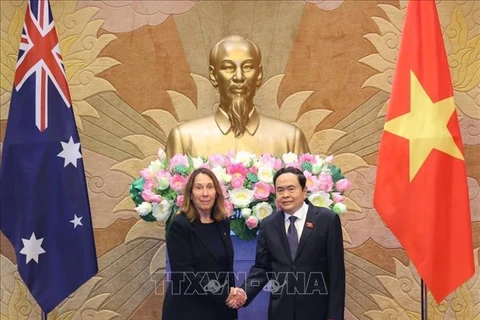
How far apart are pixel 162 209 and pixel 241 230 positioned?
46 cm

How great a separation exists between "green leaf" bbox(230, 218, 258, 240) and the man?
61cm

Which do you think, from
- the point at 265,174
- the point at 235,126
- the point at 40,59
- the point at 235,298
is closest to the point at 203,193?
the point at 235,298

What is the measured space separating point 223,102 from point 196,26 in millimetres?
895

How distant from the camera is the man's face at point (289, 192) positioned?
396 centimetres

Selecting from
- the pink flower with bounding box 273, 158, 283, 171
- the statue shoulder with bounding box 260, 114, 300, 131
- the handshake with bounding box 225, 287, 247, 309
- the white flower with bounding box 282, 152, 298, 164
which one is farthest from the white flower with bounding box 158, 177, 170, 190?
the statue shoulder with bounding box 260, 114, 300, 131

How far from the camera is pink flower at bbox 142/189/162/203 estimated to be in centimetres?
464

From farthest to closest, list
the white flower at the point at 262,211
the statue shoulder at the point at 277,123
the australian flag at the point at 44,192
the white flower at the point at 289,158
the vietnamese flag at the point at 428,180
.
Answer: the statue shoulder at the point at 277,123
the white flower at the point at 289,158
the white flower at the point at 262,211
the australian flag at the point at 44,192
the vietnamese flag at the point at 428,180

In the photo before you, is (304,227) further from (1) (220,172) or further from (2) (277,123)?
(2) (277,123)

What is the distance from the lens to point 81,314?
6.04 metres

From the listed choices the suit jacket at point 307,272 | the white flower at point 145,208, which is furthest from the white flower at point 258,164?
the suit jacket at point 307,272

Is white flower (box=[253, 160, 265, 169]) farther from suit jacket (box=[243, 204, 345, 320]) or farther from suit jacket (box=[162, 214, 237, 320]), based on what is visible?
suit jacket (box=[162, 214, 237, 320])

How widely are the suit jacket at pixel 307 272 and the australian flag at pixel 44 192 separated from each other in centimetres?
101

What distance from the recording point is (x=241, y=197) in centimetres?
457

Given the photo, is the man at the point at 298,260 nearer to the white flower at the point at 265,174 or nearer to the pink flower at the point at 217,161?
the white flower at the point at 265,174
